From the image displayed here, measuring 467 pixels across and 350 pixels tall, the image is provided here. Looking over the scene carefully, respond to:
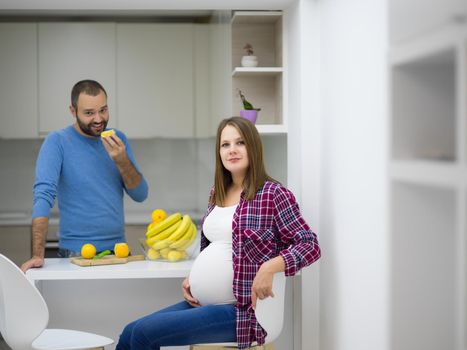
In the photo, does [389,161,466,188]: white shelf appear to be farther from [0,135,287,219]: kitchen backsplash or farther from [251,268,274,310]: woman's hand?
[0,135,287,219]: kitchen backsplash

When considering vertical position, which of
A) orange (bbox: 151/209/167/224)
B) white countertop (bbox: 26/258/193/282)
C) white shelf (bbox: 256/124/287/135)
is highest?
white shelf (bbox: 256/124/287/135)

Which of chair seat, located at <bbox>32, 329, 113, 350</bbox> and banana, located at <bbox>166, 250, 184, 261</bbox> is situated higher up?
banana, located at <bbox>166, 250, 184, 261</bbox>

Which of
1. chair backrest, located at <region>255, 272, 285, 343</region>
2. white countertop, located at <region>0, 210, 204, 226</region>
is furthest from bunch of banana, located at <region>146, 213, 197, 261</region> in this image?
white countertop, located at <region>0, 210, 204, 226</region>

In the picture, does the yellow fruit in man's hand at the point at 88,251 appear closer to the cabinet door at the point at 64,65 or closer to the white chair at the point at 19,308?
the white chair at the point at 19,308

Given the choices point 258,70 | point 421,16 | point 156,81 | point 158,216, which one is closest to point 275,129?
point 258,70

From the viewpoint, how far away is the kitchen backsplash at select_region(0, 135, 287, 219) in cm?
543

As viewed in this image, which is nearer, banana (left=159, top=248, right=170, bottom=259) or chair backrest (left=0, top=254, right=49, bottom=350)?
chair backrest (left=0, top=254, right=49, bottom=350)

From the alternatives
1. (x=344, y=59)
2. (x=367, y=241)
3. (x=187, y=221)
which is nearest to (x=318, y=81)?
(x=344, y=59)

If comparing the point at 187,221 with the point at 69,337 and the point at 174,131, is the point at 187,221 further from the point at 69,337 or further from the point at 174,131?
the point at 174,131

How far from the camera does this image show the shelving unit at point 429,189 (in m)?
0.90

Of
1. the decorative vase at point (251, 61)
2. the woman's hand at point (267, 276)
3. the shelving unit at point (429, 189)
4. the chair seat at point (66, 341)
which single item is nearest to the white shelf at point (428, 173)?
the shelving unit at point (429, 189)

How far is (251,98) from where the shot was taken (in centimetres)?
357

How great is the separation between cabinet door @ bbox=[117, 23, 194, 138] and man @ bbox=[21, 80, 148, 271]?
1988 millimetres

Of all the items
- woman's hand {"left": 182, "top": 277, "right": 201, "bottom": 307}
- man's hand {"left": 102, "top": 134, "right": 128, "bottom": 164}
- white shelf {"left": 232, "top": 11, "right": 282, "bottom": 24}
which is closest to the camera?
woman's hand {"left": 182, "top": 277, "right": 201, "bottom": 307}
